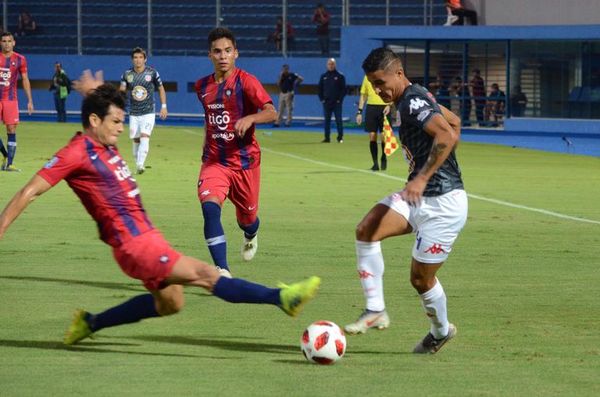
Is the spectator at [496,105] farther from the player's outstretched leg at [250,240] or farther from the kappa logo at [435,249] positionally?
the kappa logo at [435,249]

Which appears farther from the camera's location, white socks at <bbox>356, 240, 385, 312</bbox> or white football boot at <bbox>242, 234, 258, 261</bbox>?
white football boot at <bbox>242, 234, 258, 261</bbox>

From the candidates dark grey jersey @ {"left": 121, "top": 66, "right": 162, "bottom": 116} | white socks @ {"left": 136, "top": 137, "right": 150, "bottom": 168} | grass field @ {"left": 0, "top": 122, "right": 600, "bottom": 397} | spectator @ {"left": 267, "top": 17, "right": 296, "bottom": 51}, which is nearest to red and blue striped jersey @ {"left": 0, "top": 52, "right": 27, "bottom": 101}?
dark grey jersey @ {"left": 121, "top": 66, "right": 162, "bottom": 116}

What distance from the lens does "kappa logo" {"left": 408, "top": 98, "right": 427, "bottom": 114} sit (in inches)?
307

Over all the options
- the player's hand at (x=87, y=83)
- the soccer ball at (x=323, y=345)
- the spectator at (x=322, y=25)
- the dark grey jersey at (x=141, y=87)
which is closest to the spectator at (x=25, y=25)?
the spectator at (x=322, y=25)

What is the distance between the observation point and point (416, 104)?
7.79m

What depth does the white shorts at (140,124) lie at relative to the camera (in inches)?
912

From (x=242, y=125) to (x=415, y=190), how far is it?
306cm

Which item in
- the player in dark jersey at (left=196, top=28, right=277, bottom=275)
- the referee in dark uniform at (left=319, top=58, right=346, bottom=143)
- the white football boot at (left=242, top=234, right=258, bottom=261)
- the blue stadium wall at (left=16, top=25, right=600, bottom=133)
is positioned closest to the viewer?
the player in dark jersey at (left=196, top=28, right=277, bottom=275)

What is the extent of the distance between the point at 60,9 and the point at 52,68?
3.30m

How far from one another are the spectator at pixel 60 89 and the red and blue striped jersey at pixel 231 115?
34.9 metres

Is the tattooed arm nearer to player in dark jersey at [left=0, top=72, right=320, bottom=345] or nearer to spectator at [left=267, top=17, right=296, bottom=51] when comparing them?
player in dark jersey at [left=0, top=72, right=320, bottom=345]

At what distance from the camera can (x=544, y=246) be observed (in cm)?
1386

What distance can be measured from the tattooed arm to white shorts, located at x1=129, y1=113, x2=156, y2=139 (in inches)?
623

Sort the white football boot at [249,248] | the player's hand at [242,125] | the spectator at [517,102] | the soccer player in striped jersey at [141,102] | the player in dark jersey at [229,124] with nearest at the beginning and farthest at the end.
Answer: the player's hand at [242,125]
the player in dark jersey at [229,124]
the white football boot at [249,248]
the soccer player in striped jersey at [141,102]
the spectator at [517,102]
